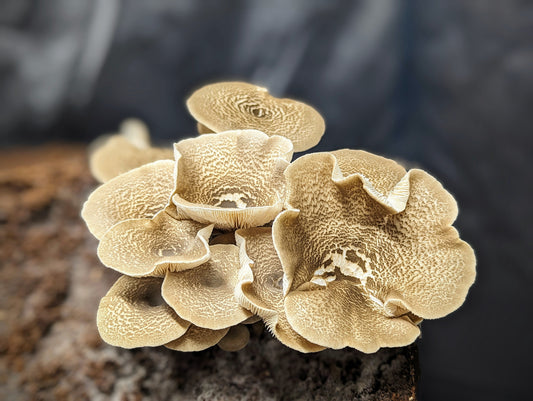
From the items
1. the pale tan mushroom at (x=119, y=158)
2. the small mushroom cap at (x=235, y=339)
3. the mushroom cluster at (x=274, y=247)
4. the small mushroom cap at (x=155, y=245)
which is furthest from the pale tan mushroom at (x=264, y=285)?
the pale tan mushroom at (x=119, y=158)

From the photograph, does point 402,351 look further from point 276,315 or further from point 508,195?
point 508,195

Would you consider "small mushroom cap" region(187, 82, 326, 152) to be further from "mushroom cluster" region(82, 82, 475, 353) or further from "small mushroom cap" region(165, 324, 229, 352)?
"small mushroom cap" region(165, 324, 229, 352)

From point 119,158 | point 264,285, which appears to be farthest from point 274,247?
point 119,158

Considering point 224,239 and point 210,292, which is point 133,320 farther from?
point 224,239

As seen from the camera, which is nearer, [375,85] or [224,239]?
[224,239]

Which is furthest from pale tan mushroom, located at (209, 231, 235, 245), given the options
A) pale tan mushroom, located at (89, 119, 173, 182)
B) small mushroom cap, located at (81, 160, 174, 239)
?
pale tan mushroom, located at (89, 119, 173, 182)
